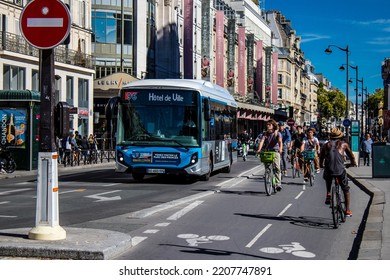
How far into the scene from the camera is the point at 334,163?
41.1ft

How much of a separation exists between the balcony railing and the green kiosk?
1181 centimetres

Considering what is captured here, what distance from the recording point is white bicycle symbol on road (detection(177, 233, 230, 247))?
10.3m

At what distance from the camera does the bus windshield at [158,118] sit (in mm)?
21531

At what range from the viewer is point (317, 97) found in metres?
195

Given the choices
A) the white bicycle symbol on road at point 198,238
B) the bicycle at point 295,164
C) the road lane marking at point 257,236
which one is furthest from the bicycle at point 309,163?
the white bicycle symbol on road at point 198,238

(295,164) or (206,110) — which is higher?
(206,110)

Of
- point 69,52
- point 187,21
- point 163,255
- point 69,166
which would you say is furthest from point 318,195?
point 187,21

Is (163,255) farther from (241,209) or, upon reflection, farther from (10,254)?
(241,209)

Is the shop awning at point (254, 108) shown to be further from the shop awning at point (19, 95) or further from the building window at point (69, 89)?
the shop awning at point (19, 95)

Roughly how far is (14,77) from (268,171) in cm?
2926

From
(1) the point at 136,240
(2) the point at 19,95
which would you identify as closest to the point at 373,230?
(1) the point at 136,240

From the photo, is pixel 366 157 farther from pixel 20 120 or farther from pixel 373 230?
pixel 373 230

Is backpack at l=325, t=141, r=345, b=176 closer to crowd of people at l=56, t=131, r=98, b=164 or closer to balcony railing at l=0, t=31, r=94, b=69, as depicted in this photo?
crowd of people at l=56, t=131, r=98, b=164
